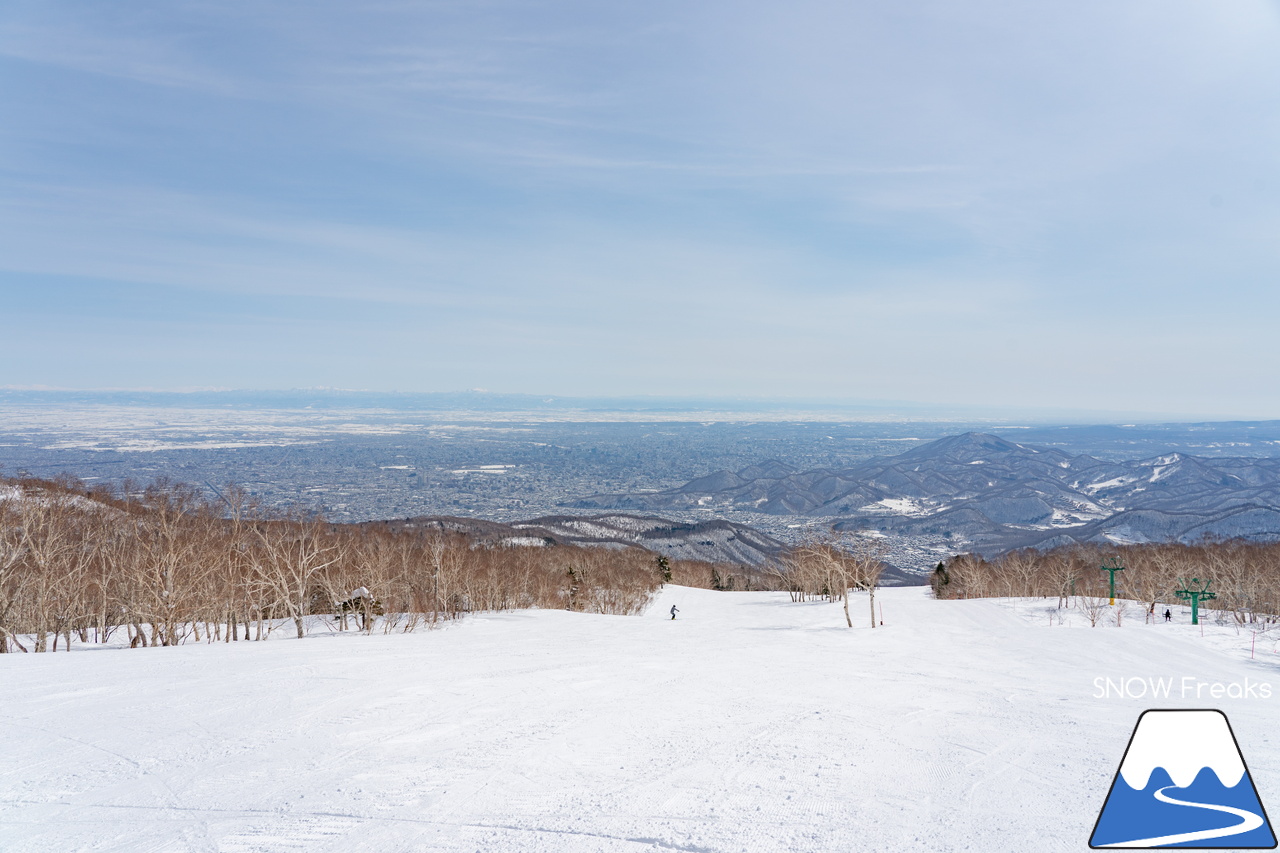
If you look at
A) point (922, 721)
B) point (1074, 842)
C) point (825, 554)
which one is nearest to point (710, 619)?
point (825, 554)

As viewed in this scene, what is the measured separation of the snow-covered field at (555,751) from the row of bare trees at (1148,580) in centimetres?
3945

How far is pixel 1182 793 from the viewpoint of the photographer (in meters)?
6.47

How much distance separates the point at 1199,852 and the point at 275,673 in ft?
62.2

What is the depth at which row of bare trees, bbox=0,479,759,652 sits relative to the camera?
29.0m

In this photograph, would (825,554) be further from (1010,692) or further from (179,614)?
(179,614)

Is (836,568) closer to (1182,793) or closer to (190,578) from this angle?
(1182,793)

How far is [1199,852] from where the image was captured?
20.6ft

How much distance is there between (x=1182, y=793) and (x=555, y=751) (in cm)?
869

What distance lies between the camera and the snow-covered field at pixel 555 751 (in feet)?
25.5

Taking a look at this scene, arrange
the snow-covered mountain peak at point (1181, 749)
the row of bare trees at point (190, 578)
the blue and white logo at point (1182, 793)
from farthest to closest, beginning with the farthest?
the row of bare trees at point (190, 578) → the snow-covered mountain peak at point (1181, 749) → the blue and white logo at point (1182, 793)

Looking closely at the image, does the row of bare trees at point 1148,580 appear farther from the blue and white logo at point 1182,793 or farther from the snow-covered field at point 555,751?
the blue and white logo at point 1182,793

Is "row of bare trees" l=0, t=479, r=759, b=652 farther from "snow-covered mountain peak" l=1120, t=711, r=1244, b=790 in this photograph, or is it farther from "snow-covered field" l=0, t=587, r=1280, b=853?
"snow-covered mountain peak" l=1120, t=711, r=1244, b=790

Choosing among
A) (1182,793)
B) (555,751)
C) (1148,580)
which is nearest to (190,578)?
(555,751)
